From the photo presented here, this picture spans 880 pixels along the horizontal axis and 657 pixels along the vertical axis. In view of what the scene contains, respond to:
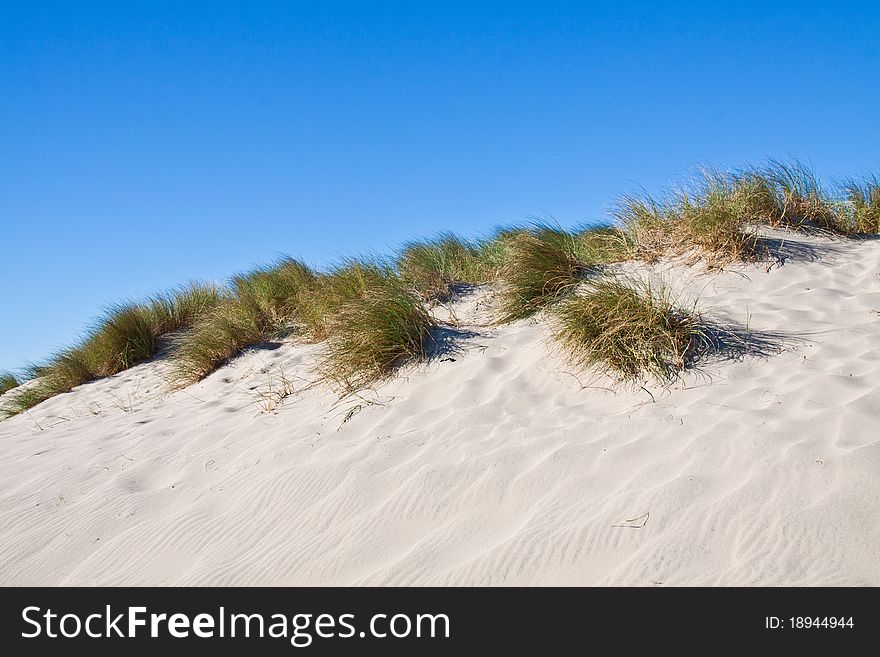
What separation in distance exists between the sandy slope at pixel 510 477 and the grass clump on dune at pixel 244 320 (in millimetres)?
1840

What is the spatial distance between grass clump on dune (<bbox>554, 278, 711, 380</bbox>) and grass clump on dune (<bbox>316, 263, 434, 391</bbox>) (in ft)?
4.07

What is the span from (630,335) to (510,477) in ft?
4.97

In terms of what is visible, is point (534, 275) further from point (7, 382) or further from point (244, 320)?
point (7, 382)

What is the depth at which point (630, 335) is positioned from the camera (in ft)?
14.6

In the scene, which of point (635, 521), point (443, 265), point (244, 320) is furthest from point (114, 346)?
point (635, 521)

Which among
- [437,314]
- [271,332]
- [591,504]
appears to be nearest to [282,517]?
[591,504]

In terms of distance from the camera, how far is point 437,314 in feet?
21.4

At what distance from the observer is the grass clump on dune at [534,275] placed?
19.7ft

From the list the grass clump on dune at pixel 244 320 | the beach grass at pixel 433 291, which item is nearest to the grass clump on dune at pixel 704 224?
the beach grass at pixel 433 291

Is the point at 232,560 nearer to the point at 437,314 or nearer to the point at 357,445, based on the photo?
the point at 357,445

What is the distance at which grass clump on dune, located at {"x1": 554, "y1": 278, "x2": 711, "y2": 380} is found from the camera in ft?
14.3

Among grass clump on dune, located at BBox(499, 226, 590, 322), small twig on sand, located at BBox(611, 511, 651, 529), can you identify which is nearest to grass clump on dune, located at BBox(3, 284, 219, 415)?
grass clump on dune, located at BBox(499, 226, 590, 322)
